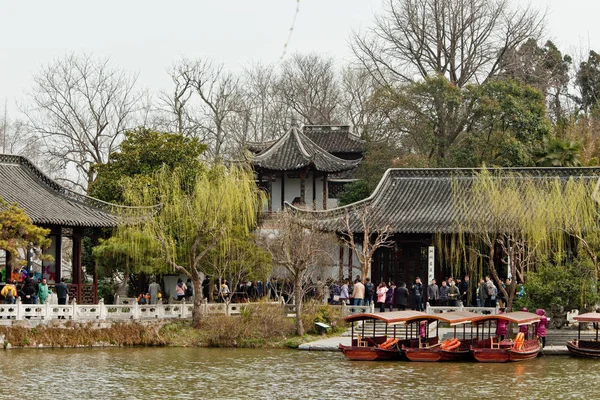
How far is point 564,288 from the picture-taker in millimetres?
27219

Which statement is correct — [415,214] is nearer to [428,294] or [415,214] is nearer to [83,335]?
[428,294]

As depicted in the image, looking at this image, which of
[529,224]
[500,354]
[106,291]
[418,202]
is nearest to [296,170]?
[418,202]

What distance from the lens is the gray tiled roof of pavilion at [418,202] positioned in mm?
35781

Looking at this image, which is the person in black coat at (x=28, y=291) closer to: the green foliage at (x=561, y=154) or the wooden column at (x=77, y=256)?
the wooden column at (x=77, y=256)

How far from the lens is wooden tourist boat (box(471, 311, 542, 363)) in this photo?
80.4 feet

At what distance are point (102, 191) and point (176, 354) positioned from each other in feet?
42.0

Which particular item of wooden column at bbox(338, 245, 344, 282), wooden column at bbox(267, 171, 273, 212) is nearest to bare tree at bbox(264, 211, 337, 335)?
wooden column at bbox(338, 245, 344, 282)

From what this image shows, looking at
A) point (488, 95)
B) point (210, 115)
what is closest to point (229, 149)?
point (210, 115)

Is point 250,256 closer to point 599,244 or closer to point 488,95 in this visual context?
point 599,244

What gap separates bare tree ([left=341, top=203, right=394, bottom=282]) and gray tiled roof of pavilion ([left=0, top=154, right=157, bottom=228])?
6.69 metres

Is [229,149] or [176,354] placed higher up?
[229,149]

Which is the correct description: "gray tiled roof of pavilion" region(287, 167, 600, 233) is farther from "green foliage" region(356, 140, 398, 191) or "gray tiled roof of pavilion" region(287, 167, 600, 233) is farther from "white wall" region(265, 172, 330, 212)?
"white wall" region(265, 172, 330, 212)

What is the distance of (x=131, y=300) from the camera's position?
31.8 m

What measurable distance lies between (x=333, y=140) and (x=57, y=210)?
2191 cm
